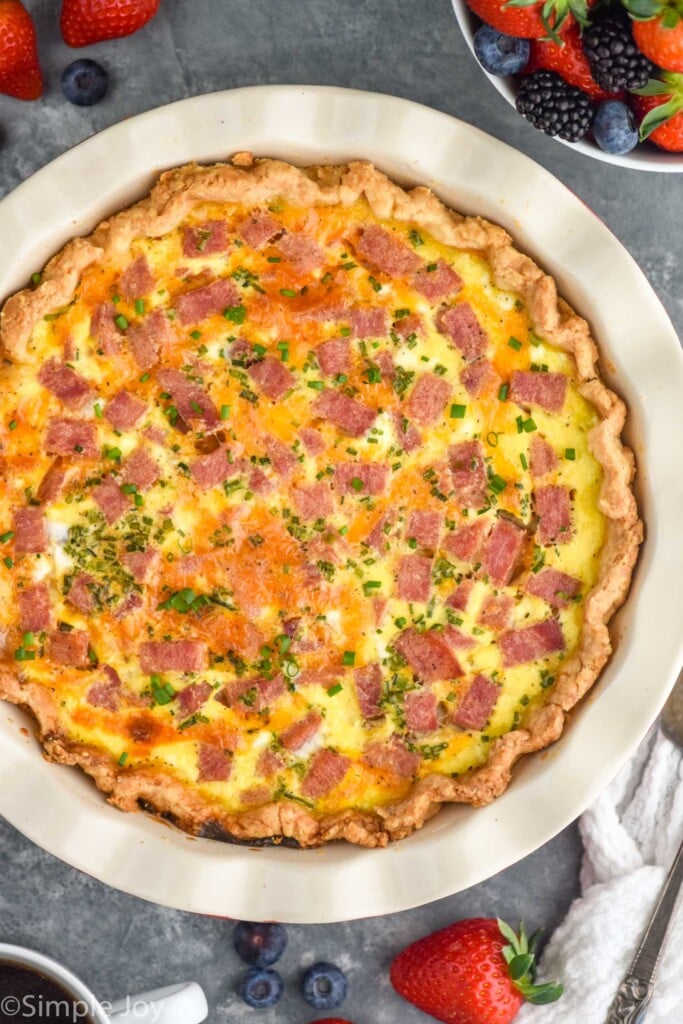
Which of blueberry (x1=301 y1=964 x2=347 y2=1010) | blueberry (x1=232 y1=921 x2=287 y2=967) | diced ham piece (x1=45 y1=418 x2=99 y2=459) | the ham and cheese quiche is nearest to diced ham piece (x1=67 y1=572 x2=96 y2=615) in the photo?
the ham and cheese quiche

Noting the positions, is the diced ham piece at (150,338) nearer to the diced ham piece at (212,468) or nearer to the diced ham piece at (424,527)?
the diced ham piece at (212,468)

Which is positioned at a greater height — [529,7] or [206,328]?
[529,7]

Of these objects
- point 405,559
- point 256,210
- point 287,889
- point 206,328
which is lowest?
point 287,889

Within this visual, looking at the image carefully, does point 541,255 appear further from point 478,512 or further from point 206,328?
point 206,328

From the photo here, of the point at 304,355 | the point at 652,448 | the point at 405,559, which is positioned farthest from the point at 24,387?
the point at 652,448

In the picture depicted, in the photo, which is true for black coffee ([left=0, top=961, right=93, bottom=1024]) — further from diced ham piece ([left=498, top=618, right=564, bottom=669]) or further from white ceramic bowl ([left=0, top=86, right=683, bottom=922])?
diced ham piece ([left=498, top=618, right=564, bottom=669])

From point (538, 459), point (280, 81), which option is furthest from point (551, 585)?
point (280, 81)

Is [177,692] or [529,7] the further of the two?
[177,692]
